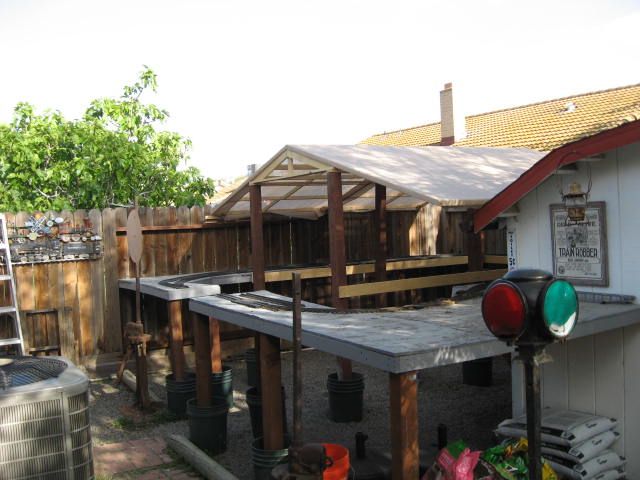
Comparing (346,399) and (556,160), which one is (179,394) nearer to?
(346,399)

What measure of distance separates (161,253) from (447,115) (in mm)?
12184

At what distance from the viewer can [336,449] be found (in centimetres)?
496

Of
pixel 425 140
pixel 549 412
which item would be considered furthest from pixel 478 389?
pixel 425 140

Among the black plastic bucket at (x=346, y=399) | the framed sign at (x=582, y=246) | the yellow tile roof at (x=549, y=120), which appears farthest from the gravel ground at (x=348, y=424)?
the yellow tile roof at (x=549, y=120)

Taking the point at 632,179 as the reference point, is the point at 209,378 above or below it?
below

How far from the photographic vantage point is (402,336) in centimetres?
482

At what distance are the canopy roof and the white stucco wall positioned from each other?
1.40m

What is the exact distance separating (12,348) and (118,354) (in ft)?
5.26

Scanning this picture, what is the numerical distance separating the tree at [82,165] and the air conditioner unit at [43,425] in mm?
8970

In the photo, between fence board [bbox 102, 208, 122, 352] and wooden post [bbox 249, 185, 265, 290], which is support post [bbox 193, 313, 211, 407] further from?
fence board [bbox 102, 208, 122, 352]

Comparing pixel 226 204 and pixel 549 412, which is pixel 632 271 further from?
pixel 226 204

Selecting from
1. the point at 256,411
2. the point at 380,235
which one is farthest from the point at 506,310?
the point at 380,235

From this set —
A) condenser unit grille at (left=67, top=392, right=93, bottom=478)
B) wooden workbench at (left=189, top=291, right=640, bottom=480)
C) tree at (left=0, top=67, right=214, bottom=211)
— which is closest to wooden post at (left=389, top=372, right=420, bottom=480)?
wooden workbench at (left=189, top=291, right=640, bottom=480)

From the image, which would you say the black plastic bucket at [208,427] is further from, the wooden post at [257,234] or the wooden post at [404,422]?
the wooden post at [404,422]
